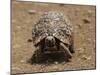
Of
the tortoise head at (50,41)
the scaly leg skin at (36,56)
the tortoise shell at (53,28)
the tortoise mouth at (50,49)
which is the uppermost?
the tortoise shell at (53,28)

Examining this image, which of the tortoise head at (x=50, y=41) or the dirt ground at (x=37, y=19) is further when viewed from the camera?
the tortoise head at (x=50, y=41)

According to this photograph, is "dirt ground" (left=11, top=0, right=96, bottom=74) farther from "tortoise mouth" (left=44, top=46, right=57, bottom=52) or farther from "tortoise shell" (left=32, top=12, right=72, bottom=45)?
"tortoise mouth" (left=44, top=46, right=57, bottom=52)

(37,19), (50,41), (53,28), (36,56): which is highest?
(37,19)

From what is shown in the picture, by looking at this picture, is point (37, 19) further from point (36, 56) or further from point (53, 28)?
point (36, 56)

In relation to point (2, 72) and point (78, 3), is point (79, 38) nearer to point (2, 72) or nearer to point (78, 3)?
point (78, 3)

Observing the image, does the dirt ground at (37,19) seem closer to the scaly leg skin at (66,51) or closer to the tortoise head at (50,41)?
the scaly leg skin at (66,51)

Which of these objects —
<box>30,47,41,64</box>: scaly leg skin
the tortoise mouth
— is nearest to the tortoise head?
the tortoise mouth

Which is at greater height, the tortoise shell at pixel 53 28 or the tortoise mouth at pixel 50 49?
the tortoise shell at pixel 53 28

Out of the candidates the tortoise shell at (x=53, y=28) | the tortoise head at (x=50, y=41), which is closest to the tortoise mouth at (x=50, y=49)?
the tortoise head at (x=50, y=41)

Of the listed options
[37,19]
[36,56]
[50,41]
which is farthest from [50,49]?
[37,19]
